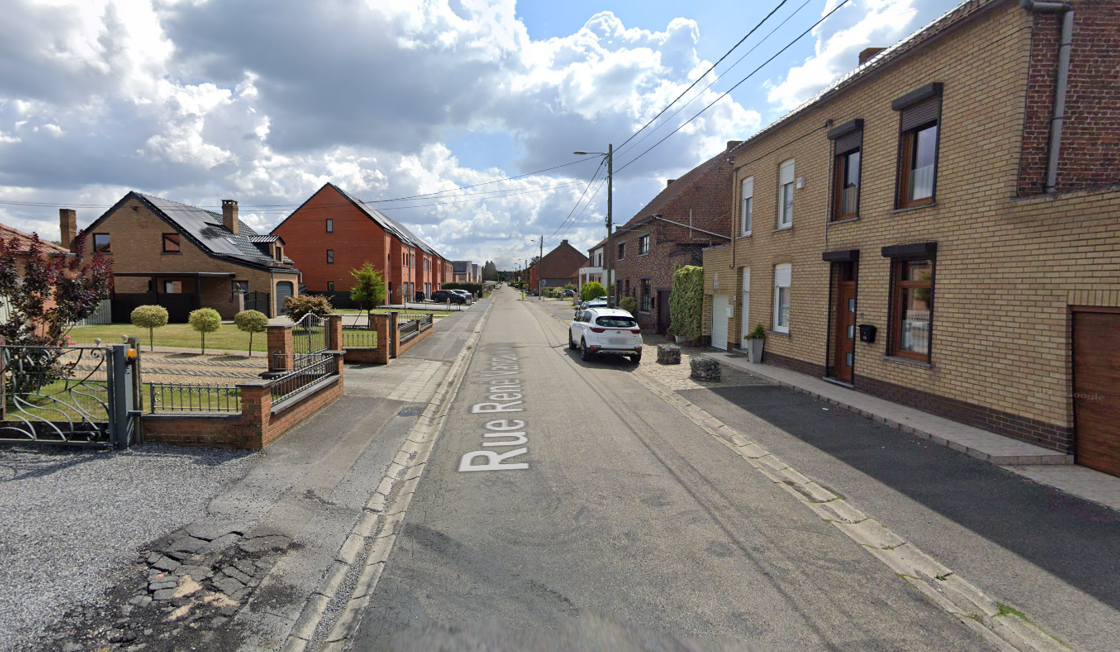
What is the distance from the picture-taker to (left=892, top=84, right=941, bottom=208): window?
31.2 ft

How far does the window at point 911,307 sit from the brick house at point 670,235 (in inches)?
529

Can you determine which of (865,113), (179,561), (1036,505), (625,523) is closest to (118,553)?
(179,561)

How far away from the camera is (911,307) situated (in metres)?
9.99

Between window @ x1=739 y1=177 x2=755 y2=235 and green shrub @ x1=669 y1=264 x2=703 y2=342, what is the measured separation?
3.15 m

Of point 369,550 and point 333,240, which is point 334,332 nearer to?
point 369,550

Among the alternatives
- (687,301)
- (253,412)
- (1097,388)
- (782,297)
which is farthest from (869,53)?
(253,412)

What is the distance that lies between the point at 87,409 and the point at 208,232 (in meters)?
31.3

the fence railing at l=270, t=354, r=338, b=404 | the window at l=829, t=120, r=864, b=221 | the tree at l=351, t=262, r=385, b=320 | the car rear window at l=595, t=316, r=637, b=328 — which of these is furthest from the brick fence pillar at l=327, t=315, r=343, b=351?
the tree at l=351, t=262, r=385, b=320

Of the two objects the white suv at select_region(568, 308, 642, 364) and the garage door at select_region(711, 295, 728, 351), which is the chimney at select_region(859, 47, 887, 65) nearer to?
the garage door at select_region(711, 295, 728, 351)

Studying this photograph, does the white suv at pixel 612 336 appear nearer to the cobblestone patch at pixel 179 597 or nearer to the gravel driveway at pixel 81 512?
the gravel driveway at pixel 81 512

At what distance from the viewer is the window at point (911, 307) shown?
958 centimetres

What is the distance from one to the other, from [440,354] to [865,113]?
13.4 metres

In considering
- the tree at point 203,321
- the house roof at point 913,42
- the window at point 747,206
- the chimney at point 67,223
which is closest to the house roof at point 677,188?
the window at point 747,206

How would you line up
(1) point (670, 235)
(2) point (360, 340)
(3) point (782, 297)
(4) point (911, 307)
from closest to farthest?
(4) point (911, 307)
(3) point (782, 297)
(2) point (360, 340)
(1) point (670, 235)
